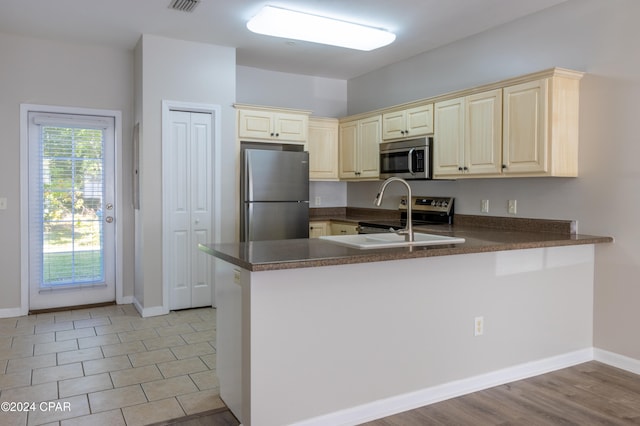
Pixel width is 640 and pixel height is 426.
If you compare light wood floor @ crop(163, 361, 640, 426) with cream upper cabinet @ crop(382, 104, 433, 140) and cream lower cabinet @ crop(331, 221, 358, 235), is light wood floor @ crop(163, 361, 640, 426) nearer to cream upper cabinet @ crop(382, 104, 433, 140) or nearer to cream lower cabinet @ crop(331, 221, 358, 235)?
cream upper cabinet @ crop(382, 104, 433, 140)

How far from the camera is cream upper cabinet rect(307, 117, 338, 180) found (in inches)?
222

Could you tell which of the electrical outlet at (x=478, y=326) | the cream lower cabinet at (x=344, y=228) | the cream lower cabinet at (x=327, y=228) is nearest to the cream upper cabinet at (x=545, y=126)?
the electrical outlet at (x=478, y=326)

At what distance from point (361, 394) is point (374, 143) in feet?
10.5

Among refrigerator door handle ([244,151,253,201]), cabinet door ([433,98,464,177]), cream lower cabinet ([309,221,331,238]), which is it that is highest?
cabinet door ([433,98,464,177])

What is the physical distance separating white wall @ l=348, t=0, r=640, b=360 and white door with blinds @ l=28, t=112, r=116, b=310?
12.9 feet

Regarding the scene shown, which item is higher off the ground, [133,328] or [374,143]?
[374,143]

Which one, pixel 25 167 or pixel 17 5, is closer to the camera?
pixel 17 5

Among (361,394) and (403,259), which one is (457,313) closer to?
(403,259)

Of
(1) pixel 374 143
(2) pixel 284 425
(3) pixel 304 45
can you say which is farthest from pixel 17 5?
(2) pixel 284 425

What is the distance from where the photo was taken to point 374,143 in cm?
521

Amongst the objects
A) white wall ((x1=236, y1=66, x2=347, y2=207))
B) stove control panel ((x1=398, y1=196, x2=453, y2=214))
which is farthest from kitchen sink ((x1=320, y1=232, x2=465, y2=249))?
white wall ((x1=236, y1=66, x2=347, y2=207))

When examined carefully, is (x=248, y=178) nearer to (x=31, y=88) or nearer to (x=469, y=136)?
(x=469, y=136)

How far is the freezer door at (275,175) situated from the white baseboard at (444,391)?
271 cm

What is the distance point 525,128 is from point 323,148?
2.64m
